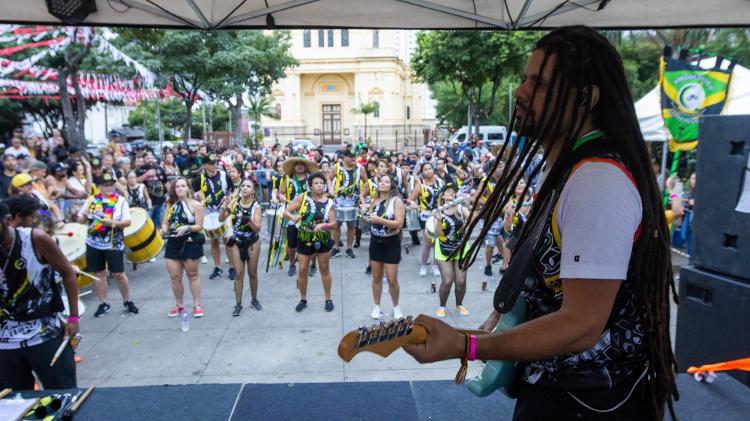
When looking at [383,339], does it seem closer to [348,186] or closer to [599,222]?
[599,222]

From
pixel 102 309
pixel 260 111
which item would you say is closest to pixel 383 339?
pixel 102 309

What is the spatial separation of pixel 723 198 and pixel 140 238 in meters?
7.35

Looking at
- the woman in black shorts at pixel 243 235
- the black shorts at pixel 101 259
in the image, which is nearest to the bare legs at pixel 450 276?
the woman in black shorts at pixel 243 235

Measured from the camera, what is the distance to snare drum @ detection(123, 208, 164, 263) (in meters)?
7.50

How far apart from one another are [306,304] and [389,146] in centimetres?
4016

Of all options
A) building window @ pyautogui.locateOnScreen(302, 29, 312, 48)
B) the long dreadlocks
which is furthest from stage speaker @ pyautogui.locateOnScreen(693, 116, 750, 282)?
building window @ pyautogui.locateOnScreen(302, 29, 312, 48)

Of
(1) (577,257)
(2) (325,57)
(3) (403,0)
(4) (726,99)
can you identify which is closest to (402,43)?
(2) (325,57)

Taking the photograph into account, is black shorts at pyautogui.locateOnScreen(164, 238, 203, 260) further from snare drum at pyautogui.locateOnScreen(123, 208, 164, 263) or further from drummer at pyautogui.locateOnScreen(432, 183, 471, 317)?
drummer at pyautogui.locateOnScreen(432, 183, 471, 317)

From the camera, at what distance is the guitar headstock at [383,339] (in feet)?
4.30

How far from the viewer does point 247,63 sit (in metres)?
21.4

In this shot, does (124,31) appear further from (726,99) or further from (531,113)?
(726,99)

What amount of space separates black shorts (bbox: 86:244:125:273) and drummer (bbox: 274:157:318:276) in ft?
8.70

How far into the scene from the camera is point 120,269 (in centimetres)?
700

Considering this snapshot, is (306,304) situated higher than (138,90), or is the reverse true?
(138,90)
